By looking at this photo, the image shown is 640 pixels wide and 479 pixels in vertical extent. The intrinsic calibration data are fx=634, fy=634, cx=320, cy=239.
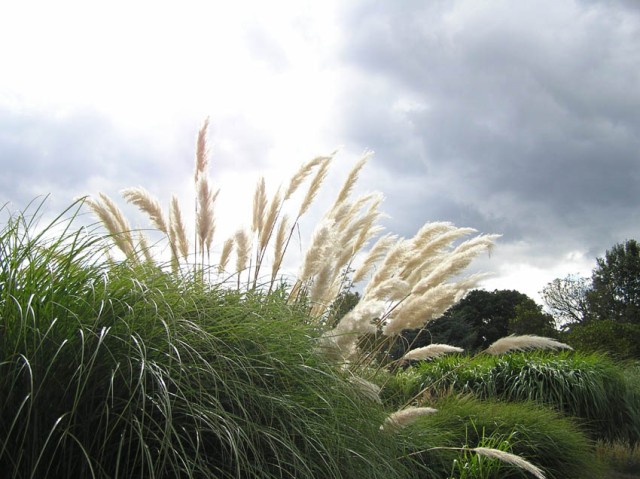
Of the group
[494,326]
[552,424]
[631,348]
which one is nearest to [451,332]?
[494,326]

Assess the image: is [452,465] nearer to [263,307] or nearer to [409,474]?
[409,474]

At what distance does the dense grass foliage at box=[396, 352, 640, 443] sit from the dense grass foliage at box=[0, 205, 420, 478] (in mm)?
3943

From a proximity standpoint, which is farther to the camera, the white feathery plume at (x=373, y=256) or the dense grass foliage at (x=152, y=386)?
the white feathery plume at (x=373, y=256)

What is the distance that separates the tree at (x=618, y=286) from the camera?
23078mm

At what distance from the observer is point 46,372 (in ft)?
6.51

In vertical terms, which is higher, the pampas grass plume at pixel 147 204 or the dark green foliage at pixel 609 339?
the pampas grass plume at pixel 147 204

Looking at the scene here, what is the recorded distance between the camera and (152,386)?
→ 85.7 inches

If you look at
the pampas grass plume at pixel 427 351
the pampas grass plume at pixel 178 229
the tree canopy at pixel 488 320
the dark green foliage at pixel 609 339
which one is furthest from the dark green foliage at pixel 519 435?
the tree canopy at pixel 488 320

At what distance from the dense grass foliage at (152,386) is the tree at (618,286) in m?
22.7

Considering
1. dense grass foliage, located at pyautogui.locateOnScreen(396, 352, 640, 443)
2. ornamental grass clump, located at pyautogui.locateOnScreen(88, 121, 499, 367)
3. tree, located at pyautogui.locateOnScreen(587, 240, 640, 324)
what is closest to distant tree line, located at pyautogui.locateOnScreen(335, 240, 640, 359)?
tree, located at pyautogui.locateOnScreen(587, 240, 640, 324)

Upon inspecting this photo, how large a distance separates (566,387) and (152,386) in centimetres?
548

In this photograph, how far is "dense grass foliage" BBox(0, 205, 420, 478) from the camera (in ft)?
6.76

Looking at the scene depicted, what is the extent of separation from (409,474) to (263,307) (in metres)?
1.06

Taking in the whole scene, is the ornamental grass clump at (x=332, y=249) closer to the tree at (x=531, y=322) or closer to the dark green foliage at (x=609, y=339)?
the dark green foliage at (x=609, y=339)
